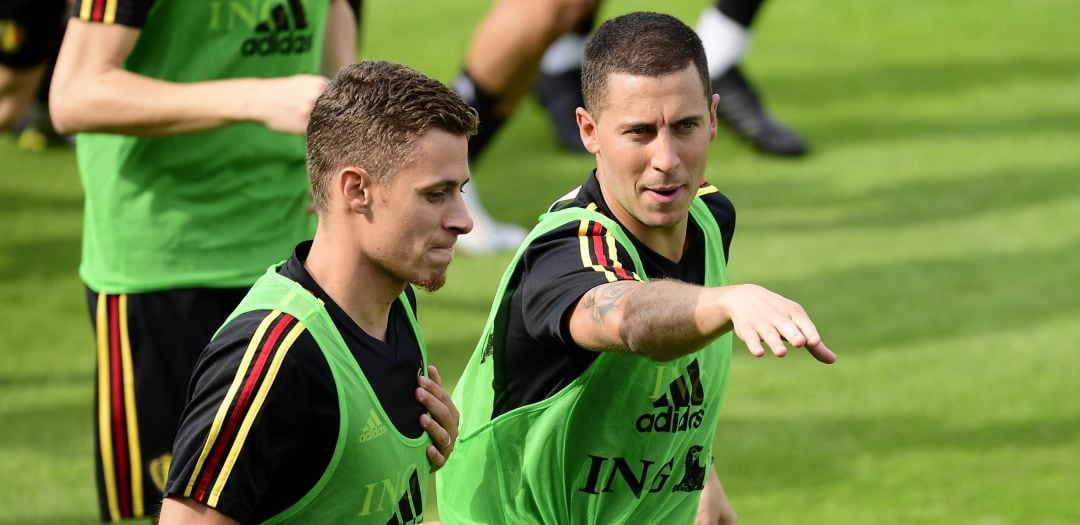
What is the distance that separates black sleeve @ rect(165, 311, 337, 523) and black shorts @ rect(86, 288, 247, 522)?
4.96ft

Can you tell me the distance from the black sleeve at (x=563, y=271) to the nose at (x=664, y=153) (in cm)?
18

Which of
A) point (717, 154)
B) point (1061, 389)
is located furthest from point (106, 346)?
point (717, 154)

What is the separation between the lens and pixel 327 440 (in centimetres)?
267

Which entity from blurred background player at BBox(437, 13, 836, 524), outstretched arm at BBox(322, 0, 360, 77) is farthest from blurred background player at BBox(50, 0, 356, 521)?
blurred background player at BBox(437, 13, 836, 524)

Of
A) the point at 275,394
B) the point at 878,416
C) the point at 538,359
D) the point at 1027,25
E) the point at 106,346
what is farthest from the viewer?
the point at 1027,25

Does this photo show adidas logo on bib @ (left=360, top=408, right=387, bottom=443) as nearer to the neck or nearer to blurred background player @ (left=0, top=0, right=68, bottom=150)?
the neck

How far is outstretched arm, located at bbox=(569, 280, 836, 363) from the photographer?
2.37 metres

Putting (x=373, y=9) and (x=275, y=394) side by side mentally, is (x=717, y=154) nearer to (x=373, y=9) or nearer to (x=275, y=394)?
(x=373, y=9)

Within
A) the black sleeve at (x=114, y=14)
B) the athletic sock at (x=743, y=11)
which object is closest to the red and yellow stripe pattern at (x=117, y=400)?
the black sleeve at (x=114, y=14)

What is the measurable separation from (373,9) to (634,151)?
942cm

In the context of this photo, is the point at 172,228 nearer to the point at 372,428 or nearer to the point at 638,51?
the point at 638,51

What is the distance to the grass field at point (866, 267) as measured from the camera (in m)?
5.88

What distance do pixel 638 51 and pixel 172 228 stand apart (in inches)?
57.0

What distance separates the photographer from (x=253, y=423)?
2.54 metres
